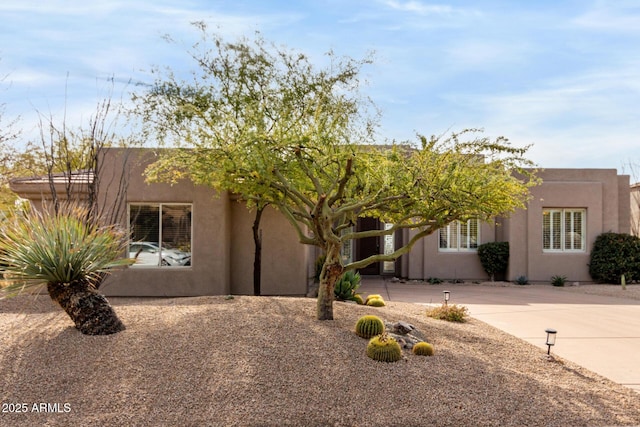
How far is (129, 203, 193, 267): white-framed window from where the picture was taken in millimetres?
13500

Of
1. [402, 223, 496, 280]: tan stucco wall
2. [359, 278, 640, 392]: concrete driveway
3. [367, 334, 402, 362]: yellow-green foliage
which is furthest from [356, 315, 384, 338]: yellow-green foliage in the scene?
[402, 223, 496, 280]: tan stucco wall

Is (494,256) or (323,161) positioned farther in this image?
(494,256)

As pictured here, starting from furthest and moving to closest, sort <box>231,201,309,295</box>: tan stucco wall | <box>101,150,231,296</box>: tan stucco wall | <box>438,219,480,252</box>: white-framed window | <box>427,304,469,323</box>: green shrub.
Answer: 1. <box>438,219,480,252</box>: white-framed window
2. <box>231,201,309,295</box>: tan stucco wall
3. <box>101,150,231,296</box>: tan stucco wall
4. <box>427,304,469,323</box>: green shrub

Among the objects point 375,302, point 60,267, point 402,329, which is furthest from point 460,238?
point 60,267

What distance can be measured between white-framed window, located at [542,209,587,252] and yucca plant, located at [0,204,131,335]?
1593 centimetres

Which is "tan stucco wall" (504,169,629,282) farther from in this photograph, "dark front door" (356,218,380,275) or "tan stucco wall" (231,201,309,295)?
"tan stucco wall" (231,201,309,295)

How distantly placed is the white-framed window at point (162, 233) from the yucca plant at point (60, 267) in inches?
217

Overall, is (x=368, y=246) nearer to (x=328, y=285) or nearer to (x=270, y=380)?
(x=328, y=285)

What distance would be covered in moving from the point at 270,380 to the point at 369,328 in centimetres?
193

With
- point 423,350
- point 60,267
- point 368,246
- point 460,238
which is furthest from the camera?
point 368,246

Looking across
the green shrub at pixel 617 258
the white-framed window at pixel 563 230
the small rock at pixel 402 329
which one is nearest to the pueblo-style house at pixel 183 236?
the small rock at pixel 402 329

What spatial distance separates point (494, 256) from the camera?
19.4 m

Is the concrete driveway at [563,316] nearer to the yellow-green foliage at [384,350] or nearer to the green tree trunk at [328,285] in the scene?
the yellow-green foliage at [384,350]

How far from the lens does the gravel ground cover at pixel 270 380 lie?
5.63 metres
